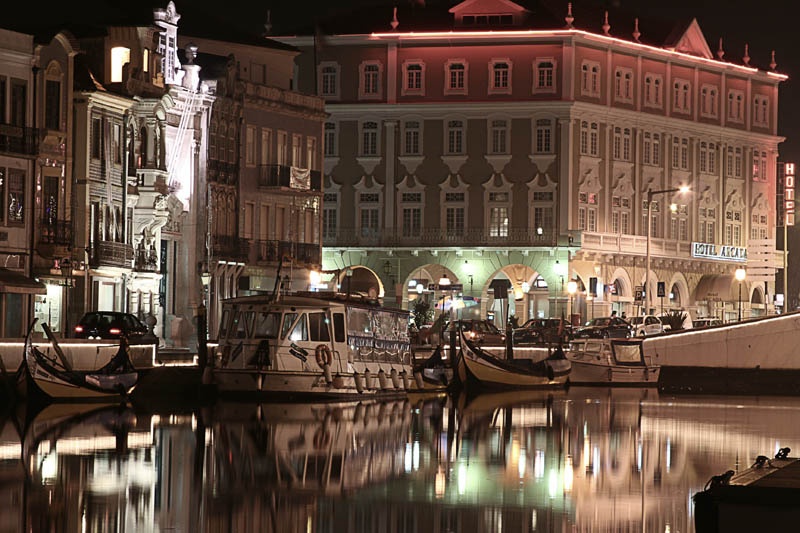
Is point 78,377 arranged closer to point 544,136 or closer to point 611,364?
point 611,364

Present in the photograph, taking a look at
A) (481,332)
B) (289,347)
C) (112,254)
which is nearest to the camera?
(289,347)

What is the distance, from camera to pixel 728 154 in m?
112

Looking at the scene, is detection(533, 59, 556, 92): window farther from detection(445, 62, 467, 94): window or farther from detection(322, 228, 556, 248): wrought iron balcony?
detection(322, 228, 556, 248): wrought iron balcony

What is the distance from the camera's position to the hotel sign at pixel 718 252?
358 ft

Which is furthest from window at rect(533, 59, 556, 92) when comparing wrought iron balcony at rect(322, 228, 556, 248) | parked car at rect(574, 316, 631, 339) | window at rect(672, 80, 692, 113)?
parked car at rect(574, 316, 631, 339)

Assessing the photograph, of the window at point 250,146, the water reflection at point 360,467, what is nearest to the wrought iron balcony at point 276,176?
the window at point 250,146

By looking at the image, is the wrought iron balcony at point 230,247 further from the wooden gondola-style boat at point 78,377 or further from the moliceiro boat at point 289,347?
the wooden gondola-style boat at point 78,377

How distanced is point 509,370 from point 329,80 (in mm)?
37231

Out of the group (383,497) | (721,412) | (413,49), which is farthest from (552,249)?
(383,497)

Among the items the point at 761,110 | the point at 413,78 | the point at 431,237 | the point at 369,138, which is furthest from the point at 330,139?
the point at 761,110

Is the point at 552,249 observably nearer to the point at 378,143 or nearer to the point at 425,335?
the point at 378,143

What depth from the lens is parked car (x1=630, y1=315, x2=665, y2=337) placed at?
3391 inches

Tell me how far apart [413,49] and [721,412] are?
50835mm

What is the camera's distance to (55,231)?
203 feet
